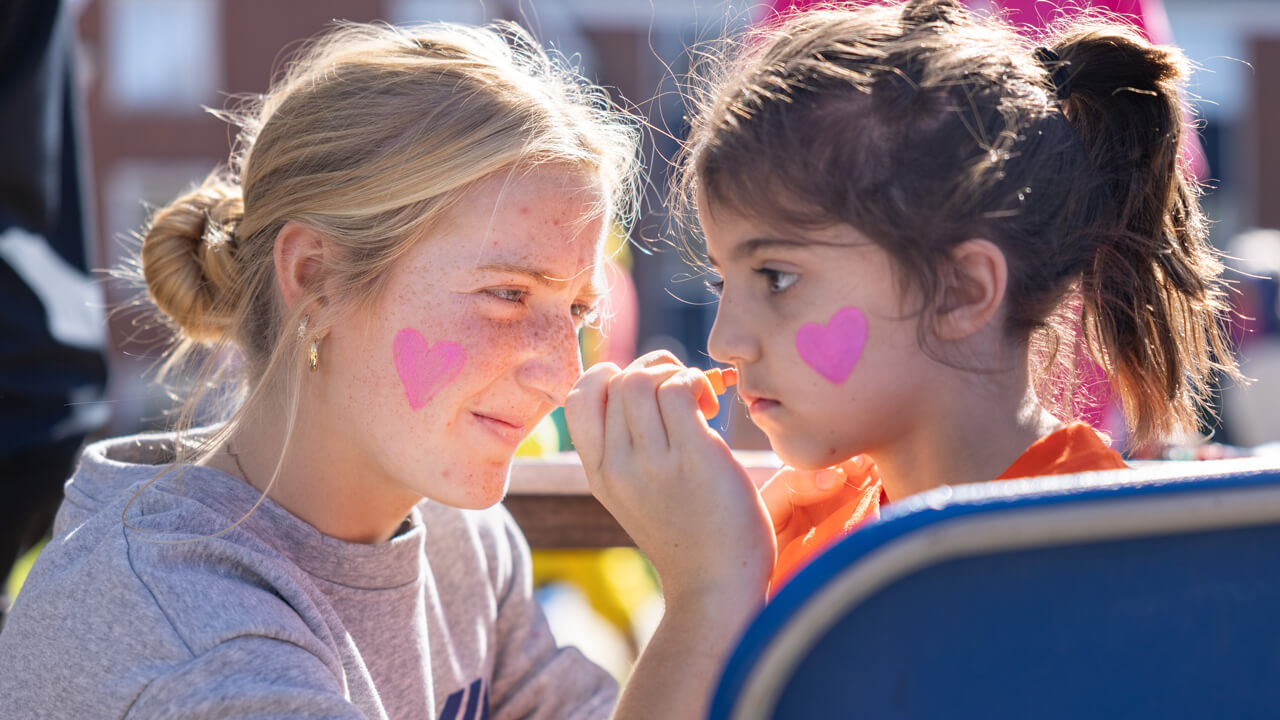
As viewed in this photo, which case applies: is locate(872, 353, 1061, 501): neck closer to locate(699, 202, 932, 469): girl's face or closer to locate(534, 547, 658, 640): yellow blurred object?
locate(699, 202, 932, 469): girl's face

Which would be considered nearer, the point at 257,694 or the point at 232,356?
the point at 257,694

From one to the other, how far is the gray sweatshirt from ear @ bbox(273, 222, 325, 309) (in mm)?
276

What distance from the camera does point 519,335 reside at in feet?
4.65

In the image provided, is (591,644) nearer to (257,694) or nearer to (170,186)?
(257,694)

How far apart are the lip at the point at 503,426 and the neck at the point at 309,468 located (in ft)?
0.58

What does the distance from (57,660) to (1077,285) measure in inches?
48.4

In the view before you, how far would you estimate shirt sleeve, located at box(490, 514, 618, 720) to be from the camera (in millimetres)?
1665

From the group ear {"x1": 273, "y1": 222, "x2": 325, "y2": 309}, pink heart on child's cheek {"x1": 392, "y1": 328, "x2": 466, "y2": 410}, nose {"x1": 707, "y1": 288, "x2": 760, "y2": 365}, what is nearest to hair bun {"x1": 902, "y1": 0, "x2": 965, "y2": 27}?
nose {"x1": 707, "y1": 288, "x2": 760, "y2": 365}

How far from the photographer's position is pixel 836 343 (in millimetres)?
1160

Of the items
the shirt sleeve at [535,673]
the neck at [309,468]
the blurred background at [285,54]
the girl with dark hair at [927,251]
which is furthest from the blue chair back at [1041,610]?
the blurred background at [285,54]

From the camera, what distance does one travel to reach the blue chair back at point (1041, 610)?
610 mm

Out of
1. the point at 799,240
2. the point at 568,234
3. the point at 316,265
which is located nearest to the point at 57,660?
the point at 316,265

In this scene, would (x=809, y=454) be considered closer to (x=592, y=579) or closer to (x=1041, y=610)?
(x=1041, y=610)

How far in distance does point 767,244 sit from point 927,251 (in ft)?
0.58
